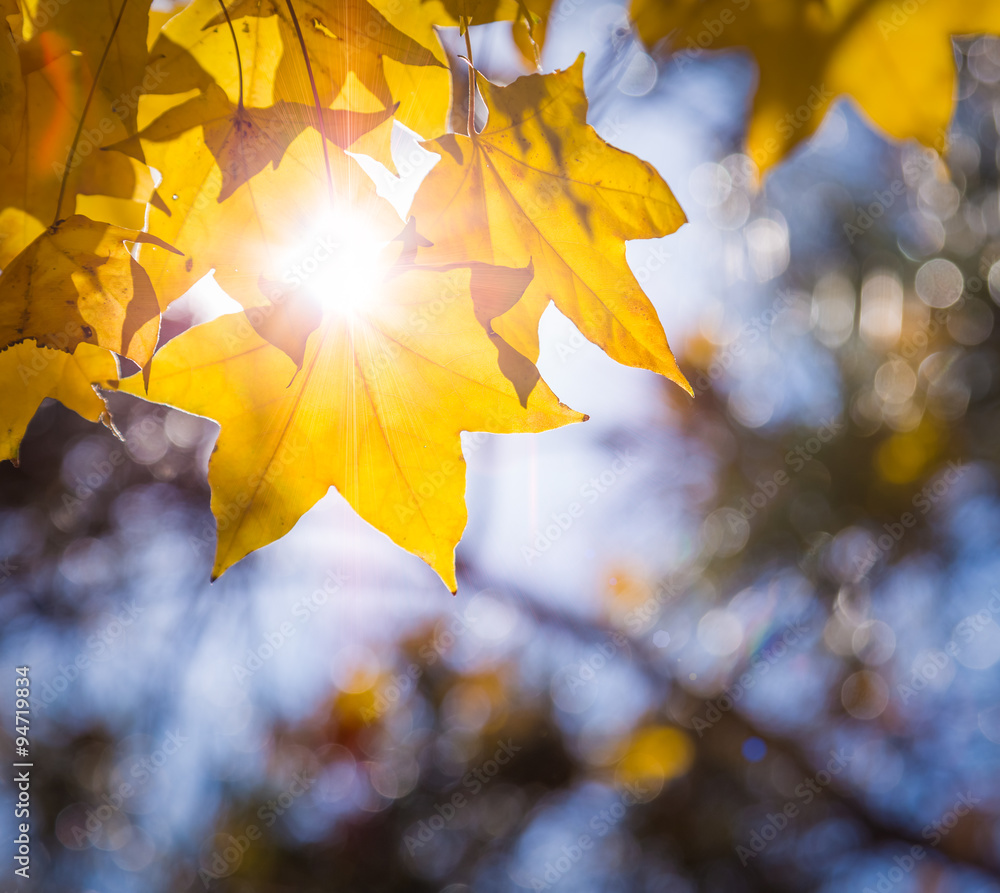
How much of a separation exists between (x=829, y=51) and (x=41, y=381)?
3.15 feet

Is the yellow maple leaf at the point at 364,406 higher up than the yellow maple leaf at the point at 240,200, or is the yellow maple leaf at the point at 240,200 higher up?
the yellow maple leaf at the point at 240,200

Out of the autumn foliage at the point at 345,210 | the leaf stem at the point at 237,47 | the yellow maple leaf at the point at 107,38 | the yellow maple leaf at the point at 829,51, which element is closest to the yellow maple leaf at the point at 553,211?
the autumn foliage at the point at 345,210

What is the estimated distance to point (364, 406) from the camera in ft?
2.28

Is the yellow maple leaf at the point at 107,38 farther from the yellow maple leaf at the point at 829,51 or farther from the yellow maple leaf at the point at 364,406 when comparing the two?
the yellow maple leaf at the point at 829,51

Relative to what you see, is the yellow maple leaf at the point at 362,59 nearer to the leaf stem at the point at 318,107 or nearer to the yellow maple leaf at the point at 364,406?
the leaf stem at the point at 318,107

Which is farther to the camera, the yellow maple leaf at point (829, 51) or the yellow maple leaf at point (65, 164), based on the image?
the yellow maple leaf at point (65, 164)

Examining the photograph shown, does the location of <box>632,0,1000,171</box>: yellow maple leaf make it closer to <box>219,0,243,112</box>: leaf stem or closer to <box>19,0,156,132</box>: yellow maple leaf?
<box>219,0,243,112</box>: leaf stem

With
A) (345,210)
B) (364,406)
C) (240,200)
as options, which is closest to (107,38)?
(240,200)

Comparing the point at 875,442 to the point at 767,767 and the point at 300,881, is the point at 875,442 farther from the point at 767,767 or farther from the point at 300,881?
the point at 300,881

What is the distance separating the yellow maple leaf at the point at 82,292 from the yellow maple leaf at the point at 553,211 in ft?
0.96

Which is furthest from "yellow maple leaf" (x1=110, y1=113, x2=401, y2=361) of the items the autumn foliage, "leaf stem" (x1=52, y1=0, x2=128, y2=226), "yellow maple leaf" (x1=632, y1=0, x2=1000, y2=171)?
"yellow maple leaf" (x1=632, y1=0, x2=1000, y2=171)

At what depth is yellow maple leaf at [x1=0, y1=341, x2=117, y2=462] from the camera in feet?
2.28

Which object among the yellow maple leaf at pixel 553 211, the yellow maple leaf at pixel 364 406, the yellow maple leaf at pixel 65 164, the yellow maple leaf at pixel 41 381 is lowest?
the yellow maple leaf at pixel 41 381

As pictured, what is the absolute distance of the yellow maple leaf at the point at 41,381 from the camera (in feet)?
2.28
